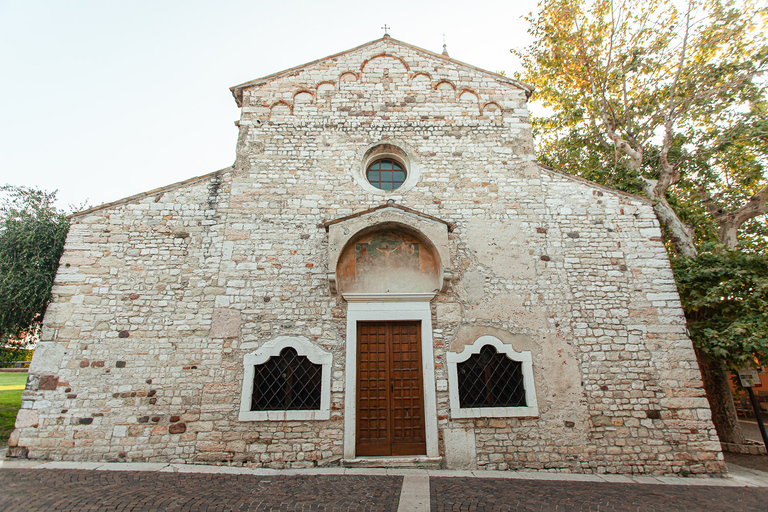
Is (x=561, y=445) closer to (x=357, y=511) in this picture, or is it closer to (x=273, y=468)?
(x=357, y=511)

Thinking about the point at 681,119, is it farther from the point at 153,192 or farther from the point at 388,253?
the point at 153,192

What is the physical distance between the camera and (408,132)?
25.8 feet

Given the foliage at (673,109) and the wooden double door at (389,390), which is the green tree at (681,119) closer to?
the foliage at (673,109)

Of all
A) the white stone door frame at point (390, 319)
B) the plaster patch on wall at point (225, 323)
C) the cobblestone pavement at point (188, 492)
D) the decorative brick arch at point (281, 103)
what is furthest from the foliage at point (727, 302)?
the decorative brick arch at point (281, 103)

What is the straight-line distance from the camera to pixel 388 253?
707cm

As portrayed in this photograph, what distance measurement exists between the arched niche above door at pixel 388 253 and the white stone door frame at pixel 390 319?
12 cm

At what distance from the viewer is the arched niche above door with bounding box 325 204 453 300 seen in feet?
22.0

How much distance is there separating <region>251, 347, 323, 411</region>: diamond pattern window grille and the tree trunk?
8.29 m

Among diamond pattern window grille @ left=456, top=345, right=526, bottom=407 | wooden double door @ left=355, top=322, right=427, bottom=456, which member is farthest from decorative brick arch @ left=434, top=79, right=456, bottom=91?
diamond pattern window grille @ left=456, top=345, right=526, bottom=407

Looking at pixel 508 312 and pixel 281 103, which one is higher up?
pixel 281 103

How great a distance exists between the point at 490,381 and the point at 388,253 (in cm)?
295

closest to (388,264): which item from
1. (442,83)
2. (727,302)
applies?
(442,83)

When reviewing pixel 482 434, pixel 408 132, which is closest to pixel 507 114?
pixel 408 132

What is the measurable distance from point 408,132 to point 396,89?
1.15 m
